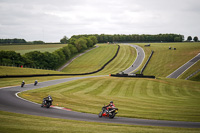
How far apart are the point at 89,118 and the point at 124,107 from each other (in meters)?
7.32

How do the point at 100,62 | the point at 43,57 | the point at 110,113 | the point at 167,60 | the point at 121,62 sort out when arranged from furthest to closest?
the point at 100,62
the point at 43,57
the point at 121,62
the point at 167,60
the point at 110,113

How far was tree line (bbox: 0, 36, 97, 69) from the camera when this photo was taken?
101713mm

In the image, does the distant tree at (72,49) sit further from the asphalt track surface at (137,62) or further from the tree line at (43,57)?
the asphalt track surface at (137,62)

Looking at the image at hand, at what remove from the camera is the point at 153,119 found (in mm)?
20016

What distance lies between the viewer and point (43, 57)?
120m

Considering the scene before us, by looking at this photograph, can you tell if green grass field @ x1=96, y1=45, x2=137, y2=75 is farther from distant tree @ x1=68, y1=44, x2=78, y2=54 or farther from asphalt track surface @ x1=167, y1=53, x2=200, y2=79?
distant tree @ x1=68, y1=44, x2=78, y2=54

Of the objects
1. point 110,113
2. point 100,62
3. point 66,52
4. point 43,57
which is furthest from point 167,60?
point 110,113

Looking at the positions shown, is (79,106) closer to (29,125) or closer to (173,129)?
(29,125)

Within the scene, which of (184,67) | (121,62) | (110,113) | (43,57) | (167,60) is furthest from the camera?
(43,57)

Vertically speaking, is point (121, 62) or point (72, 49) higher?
point (72, 49)

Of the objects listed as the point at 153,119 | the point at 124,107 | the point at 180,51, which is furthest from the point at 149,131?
the point at 180,51

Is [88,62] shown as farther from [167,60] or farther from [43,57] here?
[167,60]

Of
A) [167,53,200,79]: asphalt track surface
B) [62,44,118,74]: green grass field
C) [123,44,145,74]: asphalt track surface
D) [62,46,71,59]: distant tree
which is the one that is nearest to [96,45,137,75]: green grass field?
[123,44,145,74]: asphalt track surface

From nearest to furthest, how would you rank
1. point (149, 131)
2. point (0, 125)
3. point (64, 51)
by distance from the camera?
1. point (0, 125)
2. point (149, 131)
3. point (64, 51)
